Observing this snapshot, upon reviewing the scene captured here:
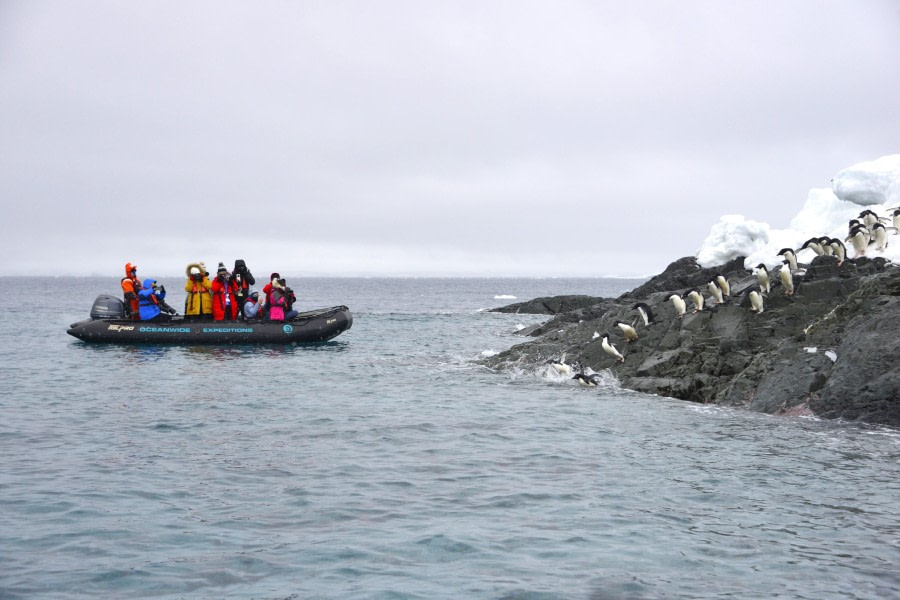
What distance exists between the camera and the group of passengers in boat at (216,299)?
24156 mm

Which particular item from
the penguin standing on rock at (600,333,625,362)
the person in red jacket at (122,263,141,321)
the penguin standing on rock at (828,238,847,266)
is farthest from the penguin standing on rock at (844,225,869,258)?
the person in red jacket at (122,263,141,321)

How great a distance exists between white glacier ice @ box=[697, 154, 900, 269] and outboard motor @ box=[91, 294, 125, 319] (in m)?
22.1

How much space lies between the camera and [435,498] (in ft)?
26.5

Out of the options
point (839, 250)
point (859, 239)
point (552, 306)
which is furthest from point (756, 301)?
point (552, 306)

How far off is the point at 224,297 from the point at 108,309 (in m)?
4.13

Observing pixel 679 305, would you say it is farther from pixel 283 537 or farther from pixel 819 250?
pixel 283 537

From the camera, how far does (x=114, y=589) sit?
5742mm

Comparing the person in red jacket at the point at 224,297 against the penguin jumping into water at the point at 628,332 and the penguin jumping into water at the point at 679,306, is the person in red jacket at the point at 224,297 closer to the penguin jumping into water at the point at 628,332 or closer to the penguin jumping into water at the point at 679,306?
the penguin jumping into water at the point at 628,332

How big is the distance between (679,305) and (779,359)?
15.8 feet

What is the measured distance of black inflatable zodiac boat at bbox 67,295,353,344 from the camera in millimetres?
23844

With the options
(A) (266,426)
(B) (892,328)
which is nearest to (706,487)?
(B) (892,328)

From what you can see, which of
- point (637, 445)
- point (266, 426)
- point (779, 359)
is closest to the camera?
point (637, 445)

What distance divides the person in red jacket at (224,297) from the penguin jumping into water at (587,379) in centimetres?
1246

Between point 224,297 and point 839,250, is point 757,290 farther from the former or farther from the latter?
point 224,297
